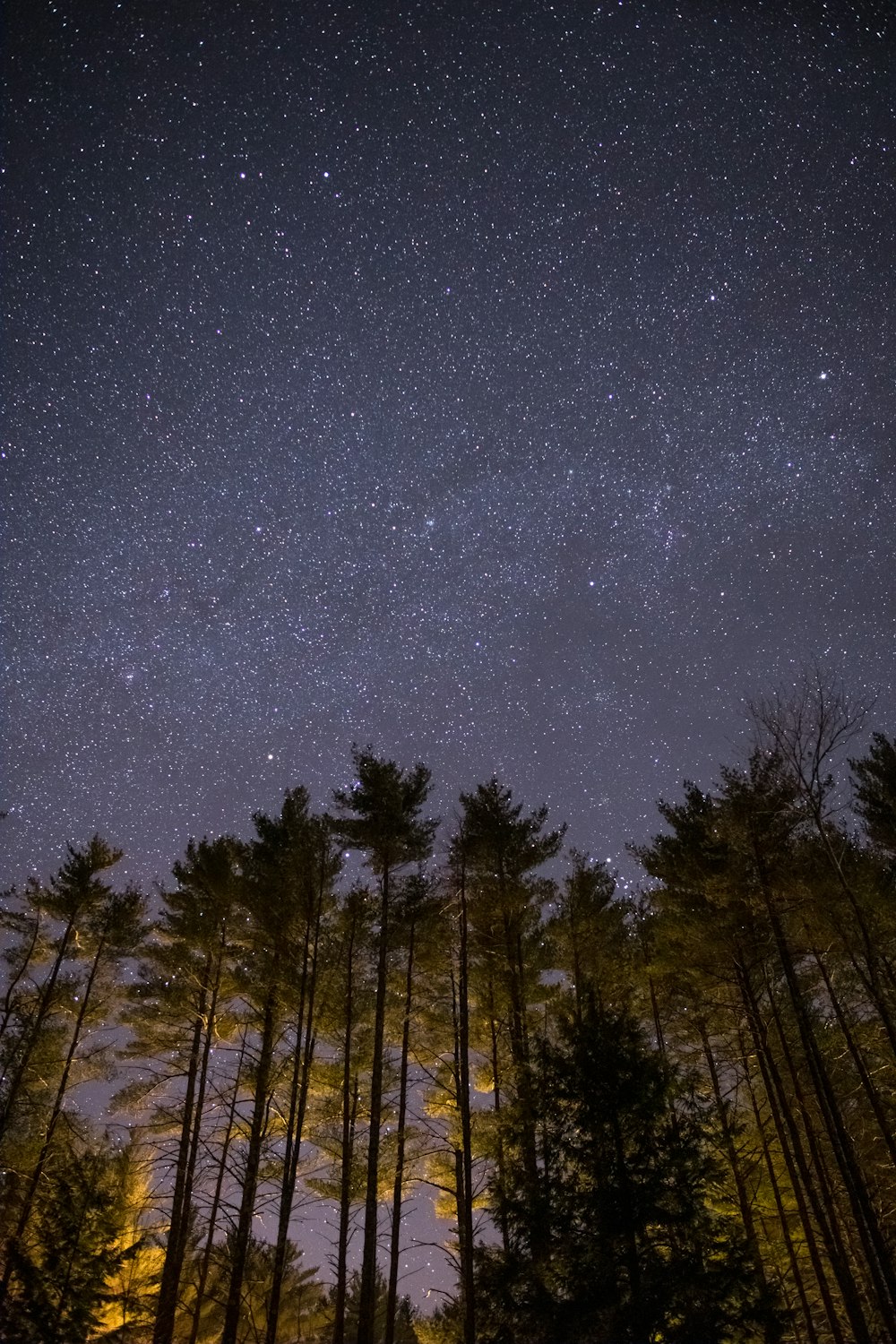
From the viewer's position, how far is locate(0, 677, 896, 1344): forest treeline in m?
11.2

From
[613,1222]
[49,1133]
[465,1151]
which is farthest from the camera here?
[49,1133]

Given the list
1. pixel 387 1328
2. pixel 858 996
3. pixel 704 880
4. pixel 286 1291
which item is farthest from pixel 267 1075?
pixel 286 1291

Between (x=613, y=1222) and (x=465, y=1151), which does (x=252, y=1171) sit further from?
(x=613, y=1222)

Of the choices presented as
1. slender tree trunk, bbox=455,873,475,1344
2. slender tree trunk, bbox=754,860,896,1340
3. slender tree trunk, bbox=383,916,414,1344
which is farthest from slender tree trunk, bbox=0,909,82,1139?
slender tree trunk, bbox=754,860,896,1340

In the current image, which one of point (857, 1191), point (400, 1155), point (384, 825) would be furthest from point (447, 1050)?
point (857, 1191)

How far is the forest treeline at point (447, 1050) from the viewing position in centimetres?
1123

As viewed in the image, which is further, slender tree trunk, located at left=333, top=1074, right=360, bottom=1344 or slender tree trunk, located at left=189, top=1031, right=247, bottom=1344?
slender tree trunk, located at left=333, top=1074, right=360, bottom=1344

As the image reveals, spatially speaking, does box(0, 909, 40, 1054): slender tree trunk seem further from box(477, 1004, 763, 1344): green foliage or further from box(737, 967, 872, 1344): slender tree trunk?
box(737, 967, 872, 1344): slender tree trunk

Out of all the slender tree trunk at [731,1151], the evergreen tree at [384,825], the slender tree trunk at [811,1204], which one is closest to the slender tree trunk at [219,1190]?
the evergreen tree at [384,825]

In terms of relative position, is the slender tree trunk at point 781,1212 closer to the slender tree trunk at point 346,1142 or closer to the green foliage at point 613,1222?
the green foliage at point 613,1222

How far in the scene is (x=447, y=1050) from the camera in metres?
19.0

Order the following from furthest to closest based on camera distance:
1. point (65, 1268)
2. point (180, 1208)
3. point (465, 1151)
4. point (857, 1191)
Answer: point (180, 1208) < point (465, 1151) < point (65, 1268) < point (857, 1191)

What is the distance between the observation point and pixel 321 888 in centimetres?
1675

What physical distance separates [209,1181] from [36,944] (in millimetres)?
8690
